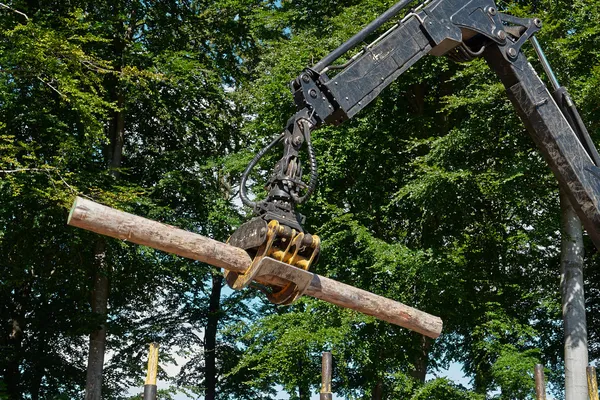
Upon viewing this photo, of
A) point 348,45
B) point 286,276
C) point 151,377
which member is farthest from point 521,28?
point 151,377

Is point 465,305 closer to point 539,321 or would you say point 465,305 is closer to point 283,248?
point 539,321

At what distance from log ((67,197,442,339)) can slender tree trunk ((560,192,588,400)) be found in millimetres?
9837

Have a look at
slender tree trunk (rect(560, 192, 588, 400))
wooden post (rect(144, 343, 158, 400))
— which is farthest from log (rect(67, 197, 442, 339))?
slender tree trunk (rect(560, 192, 588, 400))

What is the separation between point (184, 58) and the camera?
19.9m

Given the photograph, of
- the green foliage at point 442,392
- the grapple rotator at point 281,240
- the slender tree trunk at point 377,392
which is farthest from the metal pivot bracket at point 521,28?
the slender tree trunk at point 377,392

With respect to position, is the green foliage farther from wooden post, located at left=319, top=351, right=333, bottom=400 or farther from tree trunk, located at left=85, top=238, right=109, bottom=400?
tree trunk, located at left=85, top=238, right=109, bottom=400

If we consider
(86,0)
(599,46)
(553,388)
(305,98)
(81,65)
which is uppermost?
(86,0)

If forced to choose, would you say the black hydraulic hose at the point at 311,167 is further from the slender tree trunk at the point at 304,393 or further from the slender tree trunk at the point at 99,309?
the slender tree trunk at the point at 99,309

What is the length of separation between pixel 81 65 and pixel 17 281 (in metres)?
5.11

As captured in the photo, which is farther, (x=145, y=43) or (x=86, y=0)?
(x=145, y=43)

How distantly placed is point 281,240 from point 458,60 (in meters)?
2.90

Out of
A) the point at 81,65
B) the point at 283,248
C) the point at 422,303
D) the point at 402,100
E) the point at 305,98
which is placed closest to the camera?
the point at 283,248

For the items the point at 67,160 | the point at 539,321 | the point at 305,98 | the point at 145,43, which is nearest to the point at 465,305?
the point at 539,321

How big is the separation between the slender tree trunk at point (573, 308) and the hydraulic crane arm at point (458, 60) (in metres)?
8.20
